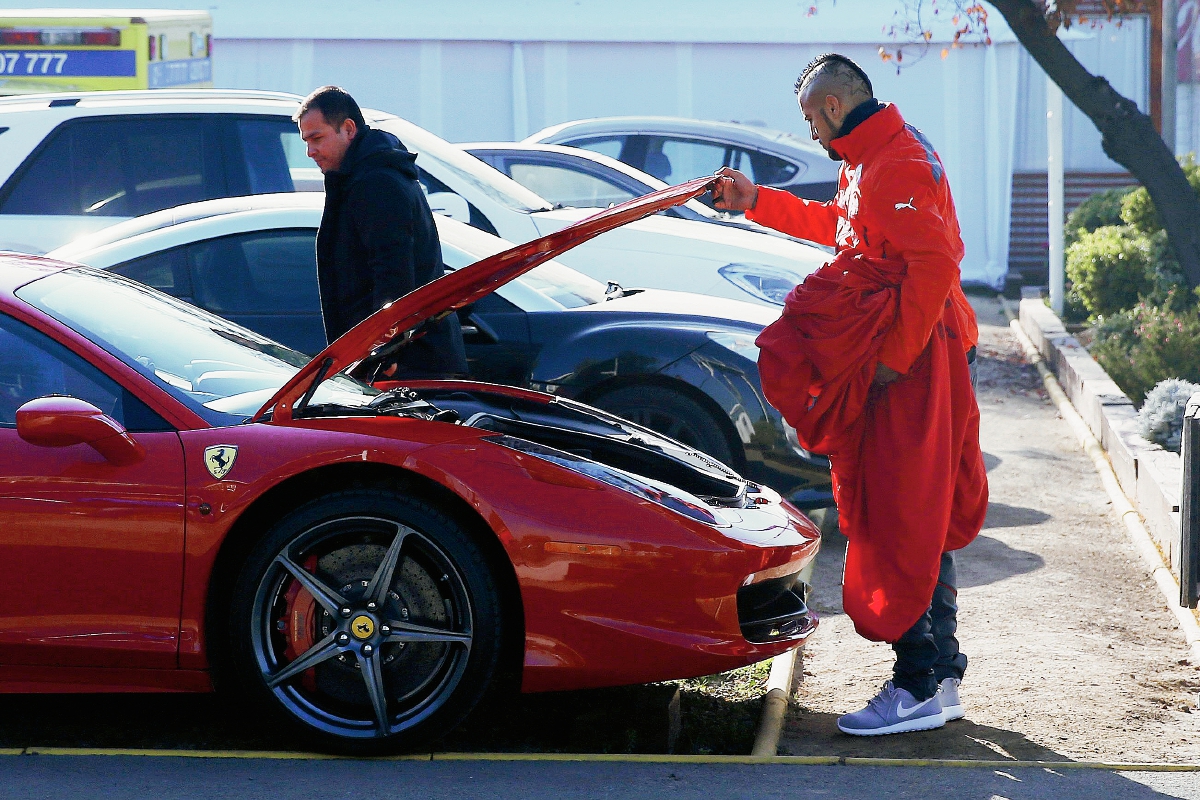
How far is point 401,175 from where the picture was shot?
5.02 m

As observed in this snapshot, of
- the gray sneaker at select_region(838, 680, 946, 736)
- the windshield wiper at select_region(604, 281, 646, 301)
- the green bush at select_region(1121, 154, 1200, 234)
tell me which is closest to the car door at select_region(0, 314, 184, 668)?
the gray sneaker at select_region(838, 680, 946, 736)

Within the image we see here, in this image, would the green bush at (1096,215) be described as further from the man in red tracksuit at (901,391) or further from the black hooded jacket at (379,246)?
the man in red tracksuit at (901,391)

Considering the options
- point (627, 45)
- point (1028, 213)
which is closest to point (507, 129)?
point (627, 45)

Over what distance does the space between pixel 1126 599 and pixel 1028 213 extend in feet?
44.0

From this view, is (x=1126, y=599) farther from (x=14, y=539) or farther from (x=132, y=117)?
(x=132, y=117)

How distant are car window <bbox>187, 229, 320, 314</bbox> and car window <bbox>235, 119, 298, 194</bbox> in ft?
6.97

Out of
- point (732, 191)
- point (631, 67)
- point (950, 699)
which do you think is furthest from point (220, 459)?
point (631, 67)

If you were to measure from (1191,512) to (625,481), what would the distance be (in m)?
2.17

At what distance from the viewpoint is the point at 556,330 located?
20.4ft

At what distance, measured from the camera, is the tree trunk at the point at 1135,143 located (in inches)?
396

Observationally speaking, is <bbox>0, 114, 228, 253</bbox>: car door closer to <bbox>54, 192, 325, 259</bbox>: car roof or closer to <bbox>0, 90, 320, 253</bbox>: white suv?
<bbox>0, 90, 320, 253</bbox>: white suv

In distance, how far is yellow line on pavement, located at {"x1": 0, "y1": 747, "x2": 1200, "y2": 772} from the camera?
390 cm

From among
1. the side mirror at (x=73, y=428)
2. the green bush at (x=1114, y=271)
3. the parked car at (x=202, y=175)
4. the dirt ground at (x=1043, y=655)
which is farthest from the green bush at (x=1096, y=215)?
the side mirror at (x=73, y=428)

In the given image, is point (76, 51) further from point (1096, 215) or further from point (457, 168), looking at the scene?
point (1096, 215)
